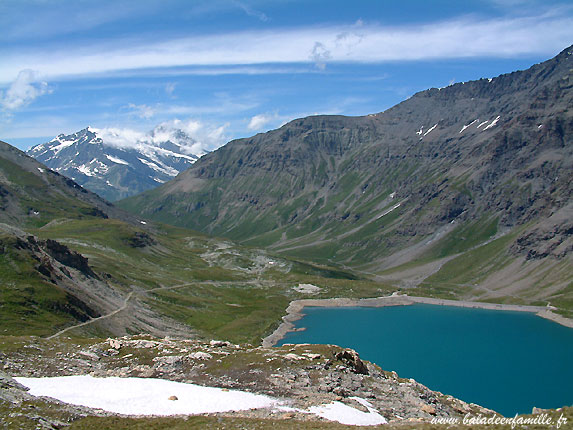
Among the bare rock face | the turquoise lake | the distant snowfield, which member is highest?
the distant snowfield

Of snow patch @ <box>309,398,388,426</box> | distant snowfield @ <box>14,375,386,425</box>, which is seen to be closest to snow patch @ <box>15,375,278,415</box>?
distant snowfield @ <box>14,375,386,425</box>

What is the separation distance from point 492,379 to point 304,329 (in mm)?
73334

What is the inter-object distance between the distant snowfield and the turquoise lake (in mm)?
78276

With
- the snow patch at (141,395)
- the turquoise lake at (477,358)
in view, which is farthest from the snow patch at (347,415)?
the turquoise lake at (477,358)

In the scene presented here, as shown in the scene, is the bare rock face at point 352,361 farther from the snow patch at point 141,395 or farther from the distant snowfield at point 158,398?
the snow patch at point 141,395

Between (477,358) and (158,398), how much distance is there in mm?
133497

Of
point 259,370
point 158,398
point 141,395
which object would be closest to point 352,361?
point 259,370

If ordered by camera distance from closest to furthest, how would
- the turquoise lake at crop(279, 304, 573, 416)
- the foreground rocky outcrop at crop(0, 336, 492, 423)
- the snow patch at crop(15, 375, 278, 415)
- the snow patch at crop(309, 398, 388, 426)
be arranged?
the snow patch at crop(15, 375, 278, 415) < the snow patch at crop(309, 398, 388, 426) < the foreground rocky outcrop at crop(0, 336, 492, 423) < the turquoise lake at crop(279, 304, 573, 416)

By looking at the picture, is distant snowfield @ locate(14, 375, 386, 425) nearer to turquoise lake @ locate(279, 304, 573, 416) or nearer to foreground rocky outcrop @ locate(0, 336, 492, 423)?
foreground rocky outcrop @ locate(0, 336, 492, 423)

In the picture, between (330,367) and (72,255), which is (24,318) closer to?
(72,255)

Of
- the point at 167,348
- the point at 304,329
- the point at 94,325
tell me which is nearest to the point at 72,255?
the point at 94,325

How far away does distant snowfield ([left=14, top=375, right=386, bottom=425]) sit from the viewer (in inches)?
1667

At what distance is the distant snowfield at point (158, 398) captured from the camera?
42344mm

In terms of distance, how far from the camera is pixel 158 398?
4472 cm
